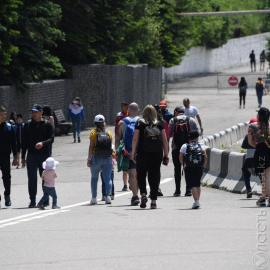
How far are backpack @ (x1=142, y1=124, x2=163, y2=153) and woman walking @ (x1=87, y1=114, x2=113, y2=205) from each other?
1.30m

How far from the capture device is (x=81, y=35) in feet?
112

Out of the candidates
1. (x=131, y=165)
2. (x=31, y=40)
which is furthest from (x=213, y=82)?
(x=131, y=165)

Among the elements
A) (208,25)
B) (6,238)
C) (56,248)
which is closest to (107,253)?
(56,248)

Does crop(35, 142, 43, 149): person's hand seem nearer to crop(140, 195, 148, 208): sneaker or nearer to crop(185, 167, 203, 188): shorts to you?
crop(140, 195, 148, 208): sneaker

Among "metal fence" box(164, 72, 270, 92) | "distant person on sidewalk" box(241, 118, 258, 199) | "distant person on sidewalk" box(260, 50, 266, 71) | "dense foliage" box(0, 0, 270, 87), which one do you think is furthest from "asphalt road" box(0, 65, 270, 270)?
"distant person on sidewalk" box(260, 50, 266, 71)

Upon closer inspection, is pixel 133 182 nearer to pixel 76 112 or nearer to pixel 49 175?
pixel 49 175

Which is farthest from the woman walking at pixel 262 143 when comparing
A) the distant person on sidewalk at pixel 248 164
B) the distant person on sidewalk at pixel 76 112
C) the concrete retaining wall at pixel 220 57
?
the concrete retaining wall at pixel 220 57

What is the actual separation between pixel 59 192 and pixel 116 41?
21167 mm

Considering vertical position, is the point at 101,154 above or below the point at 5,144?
below

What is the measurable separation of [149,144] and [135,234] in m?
2.52

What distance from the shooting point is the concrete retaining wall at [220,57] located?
237 feet

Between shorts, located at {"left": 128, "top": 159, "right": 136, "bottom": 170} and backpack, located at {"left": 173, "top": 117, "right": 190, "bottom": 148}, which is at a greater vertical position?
backpack, located at {"left": 173, "top": 117, "right": 190, "bottom": 148}

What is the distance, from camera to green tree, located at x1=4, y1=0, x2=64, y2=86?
2844cm

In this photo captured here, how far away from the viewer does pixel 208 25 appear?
7119 centimetres
